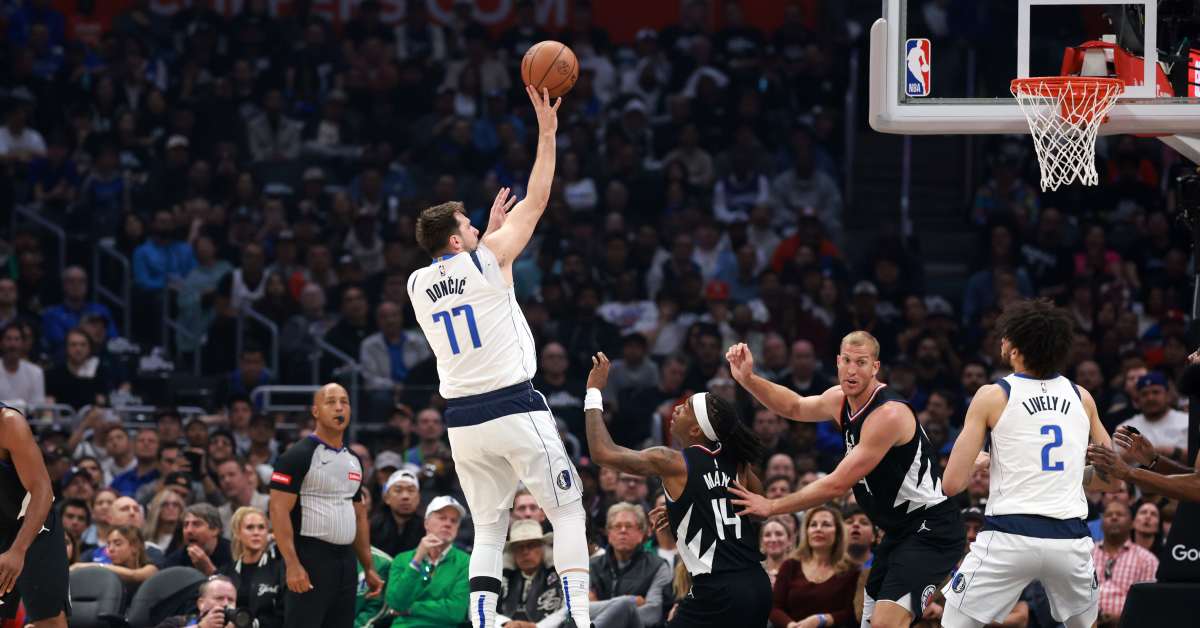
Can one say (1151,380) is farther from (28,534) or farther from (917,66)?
Result: (28,534)

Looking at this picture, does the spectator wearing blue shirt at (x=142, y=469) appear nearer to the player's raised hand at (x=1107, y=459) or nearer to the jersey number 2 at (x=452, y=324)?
the jersey number 2 at (x=452, y=324)

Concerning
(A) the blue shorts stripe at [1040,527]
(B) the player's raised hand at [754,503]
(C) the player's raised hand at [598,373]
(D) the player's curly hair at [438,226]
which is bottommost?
(A) the blue shorts stripe at [1040,527]

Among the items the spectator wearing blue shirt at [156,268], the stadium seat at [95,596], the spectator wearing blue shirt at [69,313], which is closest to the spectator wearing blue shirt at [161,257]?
the spectator wearing blue shirt at [156,268]

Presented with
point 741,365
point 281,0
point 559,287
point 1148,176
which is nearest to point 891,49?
point 741,365

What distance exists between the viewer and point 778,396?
950cm

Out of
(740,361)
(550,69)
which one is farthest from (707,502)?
(550,69)

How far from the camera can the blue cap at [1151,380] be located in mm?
14531

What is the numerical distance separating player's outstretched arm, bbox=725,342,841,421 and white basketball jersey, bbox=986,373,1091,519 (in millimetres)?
1216

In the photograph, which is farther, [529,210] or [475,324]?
[529,210]

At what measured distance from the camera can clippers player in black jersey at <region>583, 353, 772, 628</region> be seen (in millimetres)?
8781

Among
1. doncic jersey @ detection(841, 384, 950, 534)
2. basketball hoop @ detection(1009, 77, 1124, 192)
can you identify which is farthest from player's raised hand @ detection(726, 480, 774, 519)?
basketball hoop @ detection(1009, 77, 1124, 192)

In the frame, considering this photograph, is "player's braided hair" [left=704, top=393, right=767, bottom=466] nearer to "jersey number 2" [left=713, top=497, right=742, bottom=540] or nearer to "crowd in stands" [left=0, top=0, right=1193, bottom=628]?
"jersey number 2" [left=713, top=497, right=742, bottom=540]

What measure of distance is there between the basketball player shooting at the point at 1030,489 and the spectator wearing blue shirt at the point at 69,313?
12099 millimetres

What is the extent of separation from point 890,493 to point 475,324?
7.83ft
